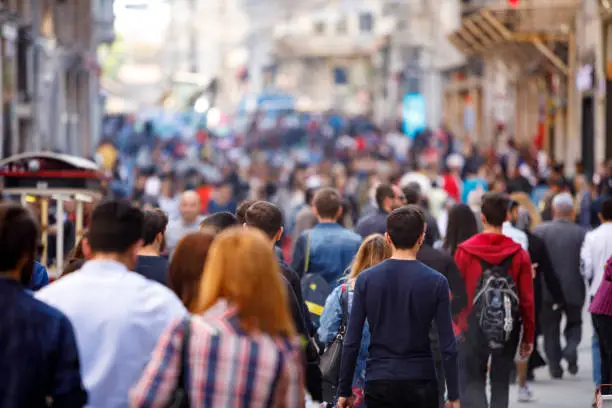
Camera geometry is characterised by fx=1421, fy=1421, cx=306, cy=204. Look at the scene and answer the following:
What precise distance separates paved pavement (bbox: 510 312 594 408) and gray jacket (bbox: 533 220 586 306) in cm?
A: 72

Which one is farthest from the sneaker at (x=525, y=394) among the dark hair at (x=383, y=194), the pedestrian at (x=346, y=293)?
the pedestrian at (x=346, y=293)

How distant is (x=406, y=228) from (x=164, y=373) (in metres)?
2.64

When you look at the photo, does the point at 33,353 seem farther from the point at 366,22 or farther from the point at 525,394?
the point at 366,22

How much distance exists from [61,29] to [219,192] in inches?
733

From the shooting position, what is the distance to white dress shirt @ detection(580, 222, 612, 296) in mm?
11375

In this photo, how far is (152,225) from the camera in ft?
25.0

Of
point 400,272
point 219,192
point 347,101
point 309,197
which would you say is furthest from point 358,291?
point 347,101

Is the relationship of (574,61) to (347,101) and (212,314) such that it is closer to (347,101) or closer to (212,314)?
(212,314)

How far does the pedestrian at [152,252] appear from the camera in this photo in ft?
23.5

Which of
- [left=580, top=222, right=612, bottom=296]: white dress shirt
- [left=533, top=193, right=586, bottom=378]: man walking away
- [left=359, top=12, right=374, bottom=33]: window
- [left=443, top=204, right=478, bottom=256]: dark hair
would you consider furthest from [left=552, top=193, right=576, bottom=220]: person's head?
[left=359, top=12, right=374, bottom=33]: window

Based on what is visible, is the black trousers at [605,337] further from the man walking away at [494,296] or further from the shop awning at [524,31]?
the shop awning at [524,31]

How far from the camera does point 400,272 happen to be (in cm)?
684

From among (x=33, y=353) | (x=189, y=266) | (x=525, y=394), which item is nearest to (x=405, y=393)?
(x=189, y=266)

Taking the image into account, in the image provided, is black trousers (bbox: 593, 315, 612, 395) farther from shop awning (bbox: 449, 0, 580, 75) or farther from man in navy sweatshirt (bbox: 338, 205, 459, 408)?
shop awning (bbox: 449, 0, 580, 75)
